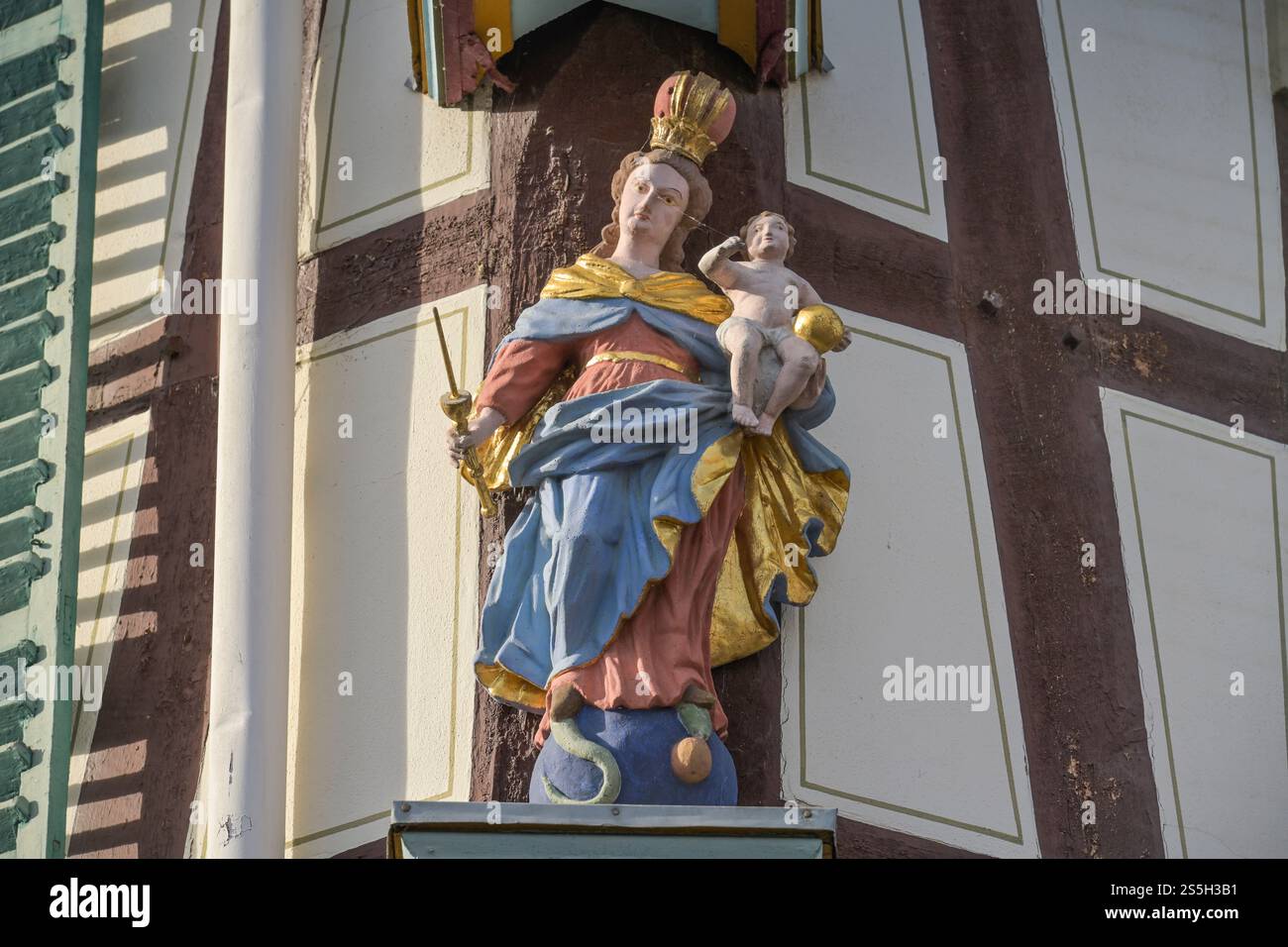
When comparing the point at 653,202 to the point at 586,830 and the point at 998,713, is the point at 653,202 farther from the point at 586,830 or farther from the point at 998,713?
the point at 586,830

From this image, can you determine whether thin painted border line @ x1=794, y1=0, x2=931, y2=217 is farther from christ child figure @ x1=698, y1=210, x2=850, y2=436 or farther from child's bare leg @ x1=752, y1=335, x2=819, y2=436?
child's bare leg @ x1=752, y1=335, x2=819, y2=436

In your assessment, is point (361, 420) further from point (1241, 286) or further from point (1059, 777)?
point (1241, 286)

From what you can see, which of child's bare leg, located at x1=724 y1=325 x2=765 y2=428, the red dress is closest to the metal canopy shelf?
the red dress

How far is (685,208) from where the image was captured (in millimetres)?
7457

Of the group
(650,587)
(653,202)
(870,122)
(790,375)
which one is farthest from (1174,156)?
(650,587)

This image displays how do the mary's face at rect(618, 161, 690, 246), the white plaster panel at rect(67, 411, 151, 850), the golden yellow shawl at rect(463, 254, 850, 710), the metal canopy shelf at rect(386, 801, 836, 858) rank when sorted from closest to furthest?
1. the metal canopy shelf at rect(386, 801, 836, 858)
2. the golden yellow shawl at rect(463, 254, 850, 710)
3. the mary's face at rect(618, 161, 690, 246)
4. the white plaster panel at rect(67, 411, 151, 850)

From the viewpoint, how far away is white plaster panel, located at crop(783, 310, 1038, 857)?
7.34 meters

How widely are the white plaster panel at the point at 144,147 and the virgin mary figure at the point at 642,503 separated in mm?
1426

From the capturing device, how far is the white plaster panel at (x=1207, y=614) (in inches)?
301

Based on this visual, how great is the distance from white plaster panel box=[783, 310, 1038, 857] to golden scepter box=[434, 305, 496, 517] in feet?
2.71

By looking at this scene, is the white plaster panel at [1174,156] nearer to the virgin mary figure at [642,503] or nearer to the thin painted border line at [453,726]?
the virgin mary figure at [642,503]

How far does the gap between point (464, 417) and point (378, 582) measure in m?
0.65

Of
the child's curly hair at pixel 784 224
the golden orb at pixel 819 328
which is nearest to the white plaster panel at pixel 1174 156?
the child's curly hair at pixel 784 224
